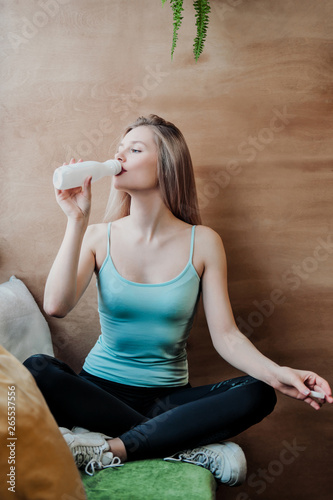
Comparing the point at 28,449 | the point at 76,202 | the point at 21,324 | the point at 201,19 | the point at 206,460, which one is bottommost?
the point at 206,460

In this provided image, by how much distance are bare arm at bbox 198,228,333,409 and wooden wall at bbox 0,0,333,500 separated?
0.24 meters

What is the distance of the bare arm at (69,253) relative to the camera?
122 centimetres

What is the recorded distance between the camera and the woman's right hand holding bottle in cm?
122

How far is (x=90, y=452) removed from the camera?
1.03 meters

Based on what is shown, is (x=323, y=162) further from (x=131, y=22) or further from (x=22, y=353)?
(x=22, y=353)

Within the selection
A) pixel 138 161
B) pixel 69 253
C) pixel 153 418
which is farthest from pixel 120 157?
pixel 153 418

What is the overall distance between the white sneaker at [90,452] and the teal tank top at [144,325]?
0.28 meters

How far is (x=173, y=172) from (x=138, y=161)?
10 cm

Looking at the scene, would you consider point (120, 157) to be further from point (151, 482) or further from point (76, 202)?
point (151, 482)

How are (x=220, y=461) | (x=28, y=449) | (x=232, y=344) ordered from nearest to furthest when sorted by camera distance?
(x=28, y=449) → (x=220, y=461) → (x=232, y=344)

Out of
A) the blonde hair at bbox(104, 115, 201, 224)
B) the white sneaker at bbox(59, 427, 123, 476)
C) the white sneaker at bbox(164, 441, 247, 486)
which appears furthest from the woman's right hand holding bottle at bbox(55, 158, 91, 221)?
the white sneaker at bbox(164, 441, 247, 486)

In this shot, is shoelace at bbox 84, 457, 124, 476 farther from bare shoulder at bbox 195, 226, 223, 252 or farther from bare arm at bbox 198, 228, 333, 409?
bare shoulder at bbox 195, 226, 223, 252

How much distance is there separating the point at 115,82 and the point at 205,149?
0.34 meters

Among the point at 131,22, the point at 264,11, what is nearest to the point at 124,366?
the point at 131,22
